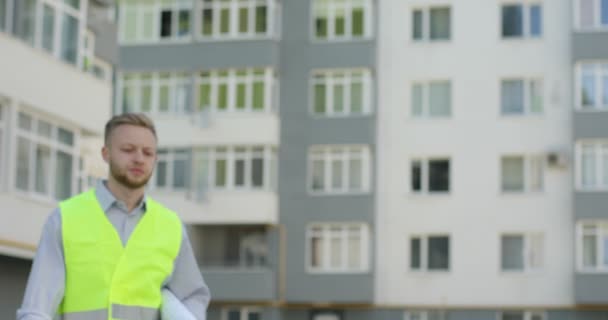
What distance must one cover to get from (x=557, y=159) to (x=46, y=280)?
151 ft

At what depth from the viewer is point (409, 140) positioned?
170ft

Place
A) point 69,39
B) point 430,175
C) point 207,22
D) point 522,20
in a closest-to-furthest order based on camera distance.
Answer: point 69,39 → point 522,20 → point 430,175 → point 207,22

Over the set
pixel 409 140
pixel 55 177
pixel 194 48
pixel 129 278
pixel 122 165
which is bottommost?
pixel 129 278

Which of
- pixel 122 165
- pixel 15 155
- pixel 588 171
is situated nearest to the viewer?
pixel 122 165

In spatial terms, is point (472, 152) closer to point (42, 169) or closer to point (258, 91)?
point (258, 91)

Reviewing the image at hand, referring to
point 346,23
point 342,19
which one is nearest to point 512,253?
point 346,23

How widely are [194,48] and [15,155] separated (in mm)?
24739

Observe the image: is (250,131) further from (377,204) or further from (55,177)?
(55,177)

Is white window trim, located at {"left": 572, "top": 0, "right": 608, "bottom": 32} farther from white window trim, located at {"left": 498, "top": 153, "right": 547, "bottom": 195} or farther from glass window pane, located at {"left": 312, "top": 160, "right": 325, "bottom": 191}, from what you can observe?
glass window pane, located at {"left": 312, "top": 160, "right": 325, "bottom": 191}

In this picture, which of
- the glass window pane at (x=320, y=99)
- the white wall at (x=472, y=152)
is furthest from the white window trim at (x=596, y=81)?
the glass window pane at (x=320, y=99)

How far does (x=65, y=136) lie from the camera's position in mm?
30828

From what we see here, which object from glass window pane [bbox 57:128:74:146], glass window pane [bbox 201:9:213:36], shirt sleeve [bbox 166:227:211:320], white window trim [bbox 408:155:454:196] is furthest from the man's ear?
glass window pane [bbox 201:9:213:36]

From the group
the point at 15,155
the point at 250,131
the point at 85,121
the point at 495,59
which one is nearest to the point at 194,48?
the point at 250,131

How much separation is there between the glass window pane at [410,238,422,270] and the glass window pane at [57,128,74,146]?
2205cm
